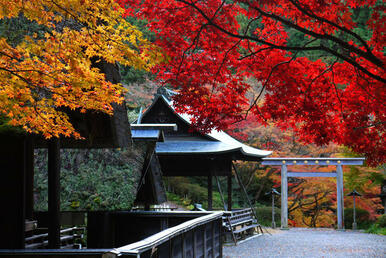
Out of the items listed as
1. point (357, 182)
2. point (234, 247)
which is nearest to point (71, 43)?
point (234, 247)

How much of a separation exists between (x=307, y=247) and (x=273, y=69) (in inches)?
339

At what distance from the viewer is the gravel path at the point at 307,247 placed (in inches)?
508

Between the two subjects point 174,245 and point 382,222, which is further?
point 382,222

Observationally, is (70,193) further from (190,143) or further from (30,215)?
(190,143)

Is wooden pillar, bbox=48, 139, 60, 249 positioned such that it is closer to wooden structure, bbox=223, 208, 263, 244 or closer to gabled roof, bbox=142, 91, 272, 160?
wooden structure, bbox=223, 208, 263, 244

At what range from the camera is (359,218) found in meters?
24.0

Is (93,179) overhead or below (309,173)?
overhead

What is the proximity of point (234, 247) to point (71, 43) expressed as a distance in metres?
10.3

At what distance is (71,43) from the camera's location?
5.45 m

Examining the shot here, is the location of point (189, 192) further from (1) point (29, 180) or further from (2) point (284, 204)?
(1) point (29, 180)

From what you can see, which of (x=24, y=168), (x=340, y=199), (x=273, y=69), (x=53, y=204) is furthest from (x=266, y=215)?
(x=24, y=168)

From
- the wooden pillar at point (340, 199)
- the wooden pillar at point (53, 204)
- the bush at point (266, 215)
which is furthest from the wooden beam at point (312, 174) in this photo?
the wooden pillar at point (53, 204)

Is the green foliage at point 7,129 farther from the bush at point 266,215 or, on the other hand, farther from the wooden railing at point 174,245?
the bush at point 266,215

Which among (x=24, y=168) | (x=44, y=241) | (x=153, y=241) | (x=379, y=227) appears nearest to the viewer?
(x=153, y=241)
